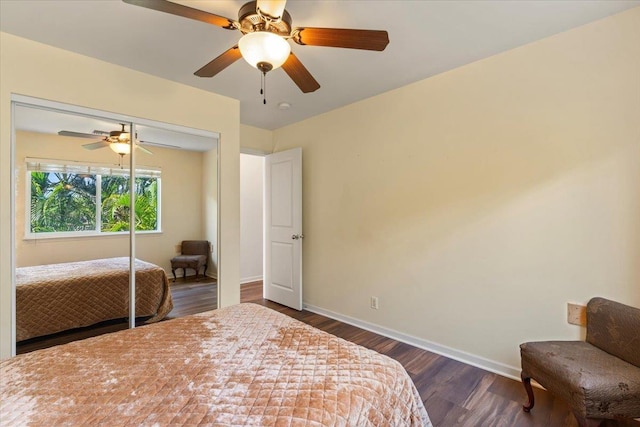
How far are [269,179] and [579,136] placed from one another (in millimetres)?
3356

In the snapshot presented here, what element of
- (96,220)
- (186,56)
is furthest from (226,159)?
(96,220)

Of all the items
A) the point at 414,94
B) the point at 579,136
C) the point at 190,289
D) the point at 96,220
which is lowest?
the point at 190,289

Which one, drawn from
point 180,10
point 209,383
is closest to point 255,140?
point 180,10

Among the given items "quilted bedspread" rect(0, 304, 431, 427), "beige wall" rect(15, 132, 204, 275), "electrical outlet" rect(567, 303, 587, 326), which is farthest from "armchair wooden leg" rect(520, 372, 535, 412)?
"beige wall" rect(15, 132, 204, 275)

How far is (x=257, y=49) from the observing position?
141cm

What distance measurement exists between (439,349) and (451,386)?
0.50m

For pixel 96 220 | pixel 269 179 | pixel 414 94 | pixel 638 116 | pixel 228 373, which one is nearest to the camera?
pixel 228 373

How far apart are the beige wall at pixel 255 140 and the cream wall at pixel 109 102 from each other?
0.79 m

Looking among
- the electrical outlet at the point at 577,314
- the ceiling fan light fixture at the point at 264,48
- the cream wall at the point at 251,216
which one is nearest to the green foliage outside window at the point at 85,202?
the ceiling fan light fixture at the point at 264,48

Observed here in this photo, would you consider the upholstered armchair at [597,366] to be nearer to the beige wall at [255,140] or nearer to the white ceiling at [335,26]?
the white ceiling at [335,26]

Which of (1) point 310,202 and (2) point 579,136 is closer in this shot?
(2) point 579,136

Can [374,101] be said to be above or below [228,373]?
above

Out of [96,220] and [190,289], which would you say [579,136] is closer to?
[190,289]

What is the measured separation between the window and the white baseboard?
2.34m
